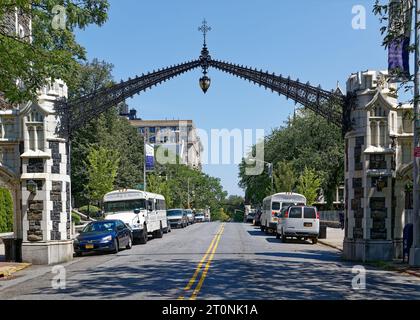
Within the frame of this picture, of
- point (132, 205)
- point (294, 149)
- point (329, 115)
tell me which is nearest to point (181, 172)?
point (294, 149)

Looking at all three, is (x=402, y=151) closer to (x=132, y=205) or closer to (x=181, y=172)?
(x=132, y=205)

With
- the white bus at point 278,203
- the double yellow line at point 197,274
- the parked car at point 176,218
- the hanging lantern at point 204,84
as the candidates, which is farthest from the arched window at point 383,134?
the parked car at point 176,218

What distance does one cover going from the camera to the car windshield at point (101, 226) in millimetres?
24608

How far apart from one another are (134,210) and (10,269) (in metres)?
11.5

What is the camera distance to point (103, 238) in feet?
76.8

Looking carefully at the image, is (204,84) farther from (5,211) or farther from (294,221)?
(5,211)

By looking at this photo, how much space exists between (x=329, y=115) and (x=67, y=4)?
10918 mm

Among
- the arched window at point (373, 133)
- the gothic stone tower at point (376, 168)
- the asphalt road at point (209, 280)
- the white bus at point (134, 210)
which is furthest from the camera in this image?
the white bus at point (134, 210)

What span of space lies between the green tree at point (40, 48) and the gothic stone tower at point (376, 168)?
9913mm

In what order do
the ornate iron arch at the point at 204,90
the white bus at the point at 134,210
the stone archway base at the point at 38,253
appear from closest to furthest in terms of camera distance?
the stone archway base at the point at 38,253 < the ornate iron arch at the point at 204,90 < the white bus at the point at 134,210

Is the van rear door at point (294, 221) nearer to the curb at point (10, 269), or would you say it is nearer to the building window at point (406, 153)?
the building window at point (406, 153)

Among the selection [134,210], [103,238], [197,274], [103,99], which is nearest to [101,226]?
[103,238]

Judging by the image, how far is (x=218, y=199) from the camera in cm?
17100

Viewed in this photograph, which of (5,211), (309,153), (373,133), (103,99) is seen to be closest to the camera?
(373,133)
